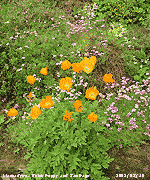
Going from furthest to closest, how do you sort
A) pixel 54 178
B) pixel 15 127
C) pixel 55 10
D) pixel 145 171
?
pixel 55 10 < pixel 15 127 < pixel 145 171 < pixel 54 178

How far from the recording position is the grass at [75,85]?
3.23 metres

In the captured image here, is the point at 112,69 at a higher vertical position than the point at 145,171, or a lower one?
higher

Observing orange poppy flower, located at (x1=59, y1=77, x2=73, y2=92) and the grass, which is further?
the grass

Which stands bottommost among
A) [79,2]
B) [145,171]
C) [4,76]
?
[145,171]

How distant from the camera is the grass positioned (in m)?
3.23

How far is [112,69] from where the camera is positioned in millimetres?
5629

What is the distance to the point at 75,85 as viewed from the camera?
16.4 ft

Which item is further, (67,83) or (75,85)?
(75,85)

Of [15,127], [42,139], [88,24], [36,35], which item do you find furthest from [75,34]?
[42,139]

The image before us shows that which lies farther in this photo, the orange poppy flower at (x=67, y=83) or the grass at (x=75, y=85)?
the grass at (x=75, y=85)

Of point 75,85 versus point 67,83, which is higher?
point 67,83

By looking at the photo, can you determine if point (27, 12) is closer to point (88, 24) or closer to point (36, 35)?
point (36, 35)

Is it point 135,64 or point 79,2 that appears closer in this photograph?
point 135,64

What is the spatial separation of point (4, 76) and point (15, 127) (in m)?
1.78
